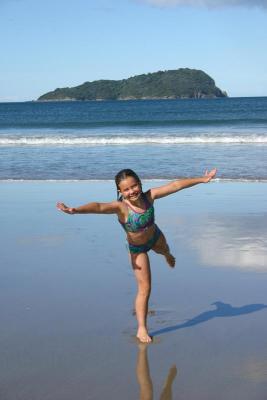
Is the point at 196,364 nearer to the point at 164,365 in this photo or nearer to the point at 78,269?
the point at 164,365

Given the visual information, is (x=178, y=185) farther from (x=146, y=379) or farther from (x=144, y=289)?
(x=146, y=379)

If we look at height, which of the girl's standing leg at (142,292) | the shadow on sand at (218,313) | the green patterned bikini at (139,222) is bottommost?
the shadow on sand at (218,313)

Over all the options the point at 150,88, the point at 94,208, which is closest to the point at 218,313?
the point at 94,208

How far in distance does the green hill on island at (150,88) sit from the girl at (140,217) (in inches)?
5163

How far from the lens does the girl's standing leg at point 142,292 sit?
4391 mm

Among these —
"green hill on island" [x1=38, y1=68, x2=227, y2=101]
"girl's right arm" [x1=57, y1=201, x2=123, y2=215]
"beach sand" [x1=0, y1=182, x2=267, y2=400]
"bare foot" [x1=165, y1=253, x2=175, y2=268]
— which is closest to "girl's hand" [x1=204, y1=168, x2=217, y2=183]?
"girl's right arm" [x1=57, y1=201, x2=123, y2=215]

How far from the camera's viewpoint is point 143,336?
14.3ft

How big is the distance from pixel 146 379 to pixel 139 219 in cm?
115

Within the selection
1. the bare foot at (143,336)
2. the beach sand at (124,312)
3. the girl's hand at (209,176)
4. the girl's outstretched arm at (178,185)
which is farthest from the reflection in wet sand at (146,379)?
the girl's hand at (209,176)

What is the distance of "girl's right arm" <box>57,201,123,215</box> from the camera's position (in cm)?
407

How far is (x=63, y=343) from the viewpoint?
425cm

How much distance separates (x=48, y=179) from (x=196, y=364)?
10.0 meters

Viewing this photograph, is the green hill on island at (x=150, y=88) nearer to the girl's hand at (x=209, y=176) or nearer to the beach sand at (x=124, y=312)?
the beach sand at (x=124, y=312)

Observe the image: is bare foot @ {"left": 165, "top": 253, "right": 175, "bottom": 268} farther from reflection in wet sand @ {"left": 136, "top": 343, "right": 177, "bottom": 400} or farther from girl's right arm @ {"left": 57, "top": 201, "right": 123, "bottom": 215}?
reflection in wet sand @ {"left": 136, "top": 343, "right": 177, "bottom": 400}
